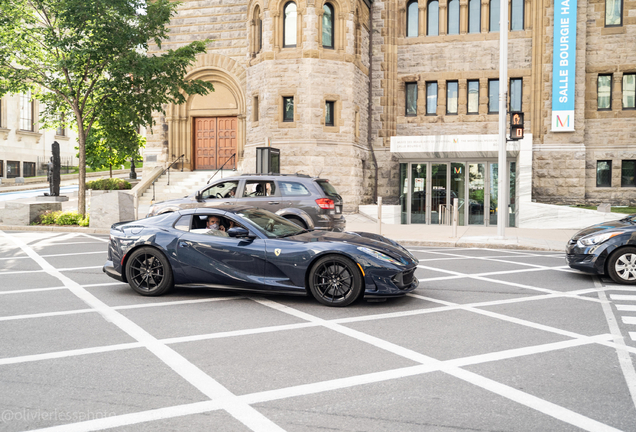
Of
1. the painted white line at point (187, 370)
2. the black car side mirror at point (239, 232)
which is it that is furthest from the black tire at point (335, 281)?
the painted white line at point (187, 370)

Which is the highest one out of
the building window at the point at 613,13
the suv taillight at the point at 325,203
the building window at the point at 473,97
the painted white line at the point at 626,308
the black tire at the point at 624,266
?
the building window at the point at 613,13

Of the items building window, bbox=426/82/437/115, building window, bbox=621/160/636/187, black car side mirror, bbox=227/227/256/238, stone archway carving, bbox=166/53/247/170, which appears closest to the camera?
black car side mirror, bbox=227/227/256/238

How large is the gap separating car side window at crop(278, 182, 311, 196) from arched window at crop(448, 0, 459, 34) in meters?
17.0

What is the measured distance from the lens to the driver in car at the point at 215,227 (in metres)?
8.23

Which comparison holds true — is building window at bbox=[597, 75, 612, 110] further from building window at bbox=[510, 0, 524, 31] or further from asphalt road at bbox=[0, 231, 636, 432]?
asphalt road at bbox=[0, 231, 636, 432]

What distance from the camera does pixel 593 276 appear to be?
34.3ft

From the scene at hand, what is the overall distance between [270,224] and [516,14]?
2325 centimetres

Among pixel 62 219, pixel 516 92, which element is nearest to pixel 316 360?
pixel 62 219

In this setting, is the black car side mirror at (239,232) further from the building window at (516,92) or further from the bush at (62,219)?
the building window at (516,92)

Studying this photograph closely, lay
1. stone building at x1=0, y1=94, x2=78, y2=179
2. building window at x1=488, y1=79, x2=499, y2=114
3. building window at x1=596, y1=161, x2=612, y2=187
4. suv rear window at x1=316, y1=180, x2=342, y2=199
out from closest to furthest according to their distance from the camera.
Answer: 1. suv rear window at x1=316, y1=180, x2=342, y2=199
2. building window at x1=596, y1=161, x2=612, y2=187
3. building window at x1=488, y1=79, x2=499, y2=114
4. stone building at x1=0, y1=94, x2=78, y2=179

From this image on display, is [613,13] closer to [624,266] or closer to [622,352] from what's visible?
[624,266]

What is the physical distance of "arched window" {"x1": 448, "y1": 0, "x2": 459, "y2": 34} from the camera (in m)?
27.9

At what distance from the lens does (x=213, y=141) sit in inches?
1200

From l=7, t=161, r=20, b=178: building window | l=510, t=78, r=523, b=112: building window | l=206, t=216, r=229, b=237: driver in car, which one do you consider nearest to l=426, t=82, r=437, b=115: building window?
l=510, t=78, r=523, b=112: building window
